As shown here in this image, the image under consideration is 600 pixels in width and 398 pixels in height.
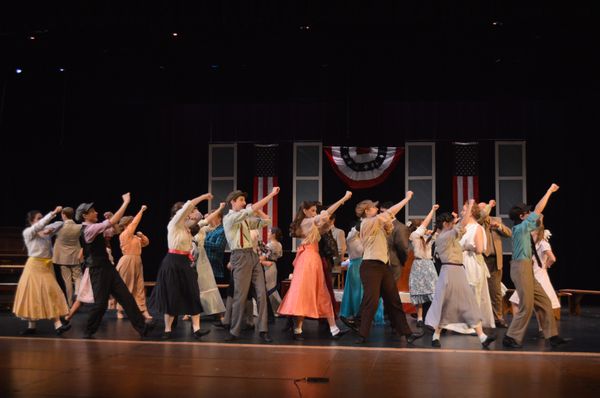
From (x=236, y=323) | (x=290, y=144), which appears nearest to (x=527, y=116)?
(x=290, y=144)

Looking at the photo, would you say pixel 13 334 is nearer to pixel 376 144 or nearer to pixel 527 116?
pixel 376 144

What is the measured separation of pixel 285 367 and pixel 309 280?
6.04 ft

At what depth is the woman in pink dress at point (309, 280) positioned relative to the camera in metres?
7.66

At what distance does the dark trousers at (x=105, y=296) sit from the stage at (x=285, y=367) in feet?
0.78

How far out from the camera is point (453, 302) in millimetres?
7223

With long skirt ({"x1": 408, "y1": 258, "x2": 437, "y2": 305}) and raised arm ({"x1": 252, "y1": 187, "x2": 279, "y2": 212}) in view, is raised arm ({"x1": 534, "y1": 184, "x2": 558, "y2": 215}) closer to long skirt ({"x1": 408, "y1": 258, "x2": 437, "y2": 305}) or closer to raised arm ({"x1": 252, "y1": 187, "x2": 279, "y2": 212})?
long skirt ({"x1": 408, "y1": 258, "x2": 437, "y2": 305})

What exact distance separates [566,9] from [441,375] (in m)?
7.11

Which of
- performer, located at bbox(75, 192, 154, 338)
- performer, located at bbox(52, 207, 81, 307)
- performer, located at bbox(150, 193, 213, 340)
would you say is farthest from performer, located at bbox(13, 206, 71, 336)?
performer, located at bbox(52, 207, 81, 307)

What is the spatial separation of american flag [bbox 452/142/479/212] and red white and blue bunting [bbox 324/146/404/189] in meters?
1.25

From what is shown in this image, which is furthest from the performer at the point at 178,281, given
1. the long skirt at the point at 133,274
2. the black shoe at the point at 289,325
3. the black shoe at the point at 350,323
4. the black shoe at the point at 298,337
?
the long skirt at the point at 133,274

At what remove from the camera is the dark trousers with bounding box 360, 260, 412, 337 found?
24.2ft

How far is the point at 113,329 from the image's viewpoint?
8656 millimetres

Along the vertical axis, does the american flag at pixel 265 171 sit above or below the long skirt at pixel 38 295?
above

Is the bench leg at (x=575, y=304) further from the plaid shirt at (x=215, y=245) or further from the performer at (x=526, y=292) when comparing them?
the plaid shirt at (x=215, y=245)
